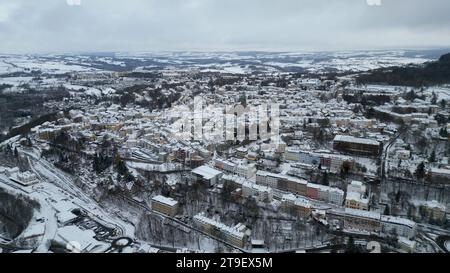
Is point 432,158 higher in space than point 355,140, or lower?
lower

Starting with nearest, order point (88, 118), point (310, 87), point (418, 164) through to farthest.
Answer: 1. point (418, 164)
2. point (88, 118)
3. point (310, 87)

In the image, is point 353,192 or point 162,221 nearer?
point 162,221

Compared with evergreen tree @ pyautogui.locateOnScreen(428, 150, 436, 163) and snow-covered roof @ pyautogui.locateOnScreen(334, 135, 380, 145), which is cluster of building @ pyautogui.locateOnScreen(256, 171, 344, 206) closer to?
snow-covered roof @ pyautogui.locateOnScreen(334, 135, 380, 145)

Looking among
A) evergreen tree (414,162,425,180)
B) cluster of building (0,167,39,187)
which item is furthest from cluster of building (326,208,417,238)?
cluster of building (0,167,39,187)

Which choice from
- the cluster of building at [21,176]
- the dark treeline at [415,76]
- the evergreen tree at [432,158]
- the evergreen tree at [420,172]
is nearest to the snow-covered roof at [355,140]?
the evergreen tree at [432,158]

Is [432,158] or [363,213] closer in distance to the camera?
[363,213]

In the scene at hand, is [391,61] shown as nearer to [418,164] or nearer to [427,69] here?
[427,69]

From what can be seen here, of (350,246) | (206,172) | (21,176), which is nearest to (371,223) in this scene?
(350,246)

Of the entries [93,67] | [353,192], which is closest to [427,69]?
[353,192]

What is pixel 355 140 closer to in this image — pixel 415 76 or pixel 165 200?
pixel 165 200
